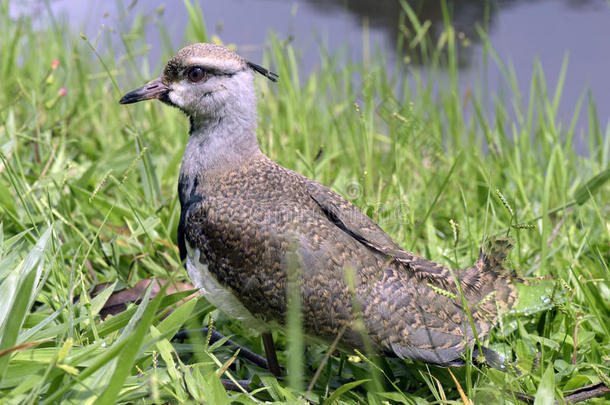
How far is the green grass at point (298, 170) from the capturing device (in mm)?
2137

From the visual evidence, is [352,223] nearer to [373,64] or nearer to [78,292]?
[78,292]

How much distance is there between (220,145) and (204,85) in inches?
10.3

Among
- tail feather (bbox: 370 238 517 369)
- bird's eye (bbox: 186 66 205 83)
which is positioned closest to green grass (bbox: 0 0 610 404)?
tail feather (bbox: 370 238 517 369)

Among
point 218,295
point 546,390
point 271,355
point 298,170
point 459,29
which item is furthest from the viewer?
point 459,29

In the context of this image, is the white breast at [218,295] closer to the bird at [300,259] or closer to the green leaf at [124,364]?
the bird at [300,259]

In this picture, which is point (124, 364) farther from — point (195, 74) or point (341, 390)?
point (195, 74)

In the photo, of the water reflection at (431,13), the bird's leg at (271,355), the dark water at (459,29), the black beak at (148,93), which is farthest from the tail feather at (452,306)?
the water reflection at (431,13)

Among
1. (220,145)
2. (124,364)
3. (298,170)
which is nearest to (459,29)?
(298,170)

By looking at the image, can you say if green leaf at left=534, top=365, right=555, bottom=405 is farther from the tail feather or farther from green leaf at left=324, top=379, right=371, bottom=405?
green leaf at left=324, top=379, right=371, bottom=405

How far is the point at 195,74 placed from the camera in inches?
112

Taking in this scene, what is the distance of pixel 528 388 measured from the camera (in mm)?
2389

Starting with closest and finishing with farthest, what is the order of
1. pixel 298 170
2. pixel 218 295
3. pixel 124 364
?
pixel 124 364 → pixel 218 295 → pixel 298 170

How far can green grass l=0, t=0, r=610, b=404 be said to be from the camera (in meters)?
2.14

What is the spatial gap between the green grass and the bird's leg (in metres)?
0.05
